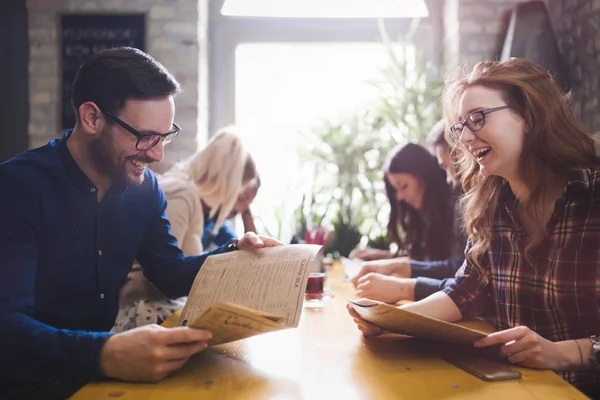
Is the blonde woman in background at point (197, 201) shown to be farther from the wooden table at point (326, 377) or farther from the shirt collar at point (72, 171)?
the wooden table at point (326, 377)

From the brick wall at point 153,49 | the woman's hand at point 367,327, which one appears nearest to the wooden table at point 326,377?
the woman's hand at point 367,327

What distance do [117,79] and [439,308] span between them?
100 cm

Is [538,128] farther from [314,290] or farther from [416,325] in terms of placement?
[314,290]

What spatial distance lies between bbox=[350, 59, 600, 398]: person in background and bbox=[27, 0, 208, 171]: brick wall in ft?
7.42

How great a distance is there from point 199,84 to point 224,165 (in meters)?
1.14

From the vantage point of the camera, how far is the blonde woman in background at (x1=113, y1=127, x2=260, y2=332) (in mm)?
1924

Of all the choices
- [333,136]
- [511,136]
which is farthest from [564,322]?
[333,136]

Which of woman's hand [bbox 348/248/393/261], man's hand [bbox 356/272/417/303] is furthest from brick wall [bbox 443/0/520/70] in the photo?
man's hand [bbox 356/272/417/303]

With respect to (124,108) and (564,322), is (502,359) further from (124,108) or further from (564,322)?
(124,108)

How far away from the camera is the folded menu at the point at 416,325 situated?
3.43 ft

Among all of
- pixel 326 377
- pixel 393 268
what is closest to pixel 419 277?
pixel 393 268

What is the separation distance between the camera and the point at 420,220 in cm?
278

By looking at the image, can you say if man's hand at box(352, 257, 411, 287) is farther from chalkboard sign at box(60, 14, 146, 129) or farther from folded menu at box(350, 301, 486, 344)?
chalkboard sign at box(60, 14, 146, 129)

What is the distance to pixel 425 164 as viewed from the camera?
8.50 feet
